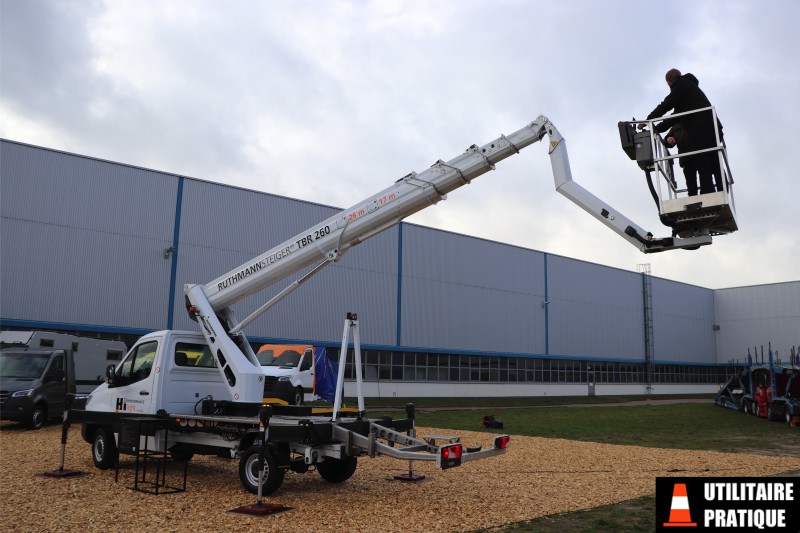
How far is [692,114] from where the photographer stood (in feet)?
26.6

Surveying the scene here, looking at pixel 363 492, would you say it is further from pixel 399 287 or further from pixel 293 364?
pixel 399 287

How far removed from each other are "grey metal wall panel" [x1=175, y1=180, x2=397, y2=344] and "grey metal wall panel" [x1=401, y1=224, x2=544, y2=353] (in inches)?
71.1

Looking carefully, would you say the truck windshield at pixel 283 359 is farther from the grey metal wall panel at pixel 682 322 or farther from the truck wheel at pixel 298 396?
the grey metal wall panel at pixel 682 322

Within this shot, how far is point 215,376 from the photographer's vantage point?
1186 centimetres

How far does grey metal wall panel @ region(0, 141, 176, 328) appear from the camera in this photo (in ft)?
90.4

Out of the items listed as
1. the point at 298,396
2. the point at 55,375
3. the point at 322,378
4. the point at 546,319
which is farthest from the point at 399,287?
the point at 55,375

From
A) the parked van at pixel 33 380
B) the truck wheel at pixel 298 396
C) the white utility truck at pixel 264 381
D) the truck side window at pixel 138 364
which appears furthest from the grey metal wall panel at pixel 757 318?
the truck side window at pixel 138 364

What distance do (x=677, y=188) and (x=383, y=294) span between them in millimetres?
30739

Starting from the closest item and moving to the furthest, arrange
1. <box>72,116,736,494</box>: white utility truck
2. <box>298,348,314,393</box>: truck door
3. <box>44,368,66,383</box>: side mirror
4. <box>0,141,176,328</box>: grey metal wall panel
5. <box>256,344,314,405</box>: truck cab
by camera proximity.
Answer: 1. <box>72,116,736,494</box>: white utility truck
2. <box>44,368,66,383</box>: side mirror
3. <box>256,344,314,405</box>: truck cab
4. <box>298,348,314,393</box>: truck door
5. <box>0,141,176,328</box>: grey metal wall panel

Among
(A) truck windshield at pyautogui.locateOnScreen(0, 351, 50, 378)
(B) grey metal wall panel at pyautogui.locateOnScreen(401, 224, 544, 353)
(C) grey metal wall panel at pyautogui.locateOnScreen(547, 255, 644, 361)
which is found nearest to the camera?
(A) truck windshield at pyautogui.locateOnScreen(0, 351, 50, 378)

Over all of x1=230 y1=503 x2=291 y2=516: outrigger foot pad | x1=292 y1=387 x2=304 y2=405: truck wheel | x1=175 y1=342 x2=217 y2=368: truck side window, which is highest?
x1=175 y1=342 x2=217 y2=368: truck side window

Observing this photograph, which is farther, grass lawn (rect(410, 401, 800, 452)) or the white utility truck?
grass lawn (rect(410, 401, 800, 452))

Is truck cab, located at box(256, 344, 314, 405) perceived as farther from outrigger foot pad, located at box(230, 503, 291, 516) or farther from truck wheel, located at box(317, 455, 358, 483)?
outrigger foot pad, located at box(230, 503, 291, 516)

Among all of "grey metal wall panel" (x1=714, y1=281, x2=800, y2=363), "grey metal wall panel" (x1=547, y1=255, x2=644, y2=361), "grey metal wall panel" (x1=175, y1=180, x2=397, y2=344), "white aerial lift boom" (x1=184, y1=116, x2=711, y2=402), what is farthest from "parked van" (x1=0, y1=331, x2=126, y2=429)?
"grey metal wall panel" (x1=714, y1=281, x2=800, y2=363)
